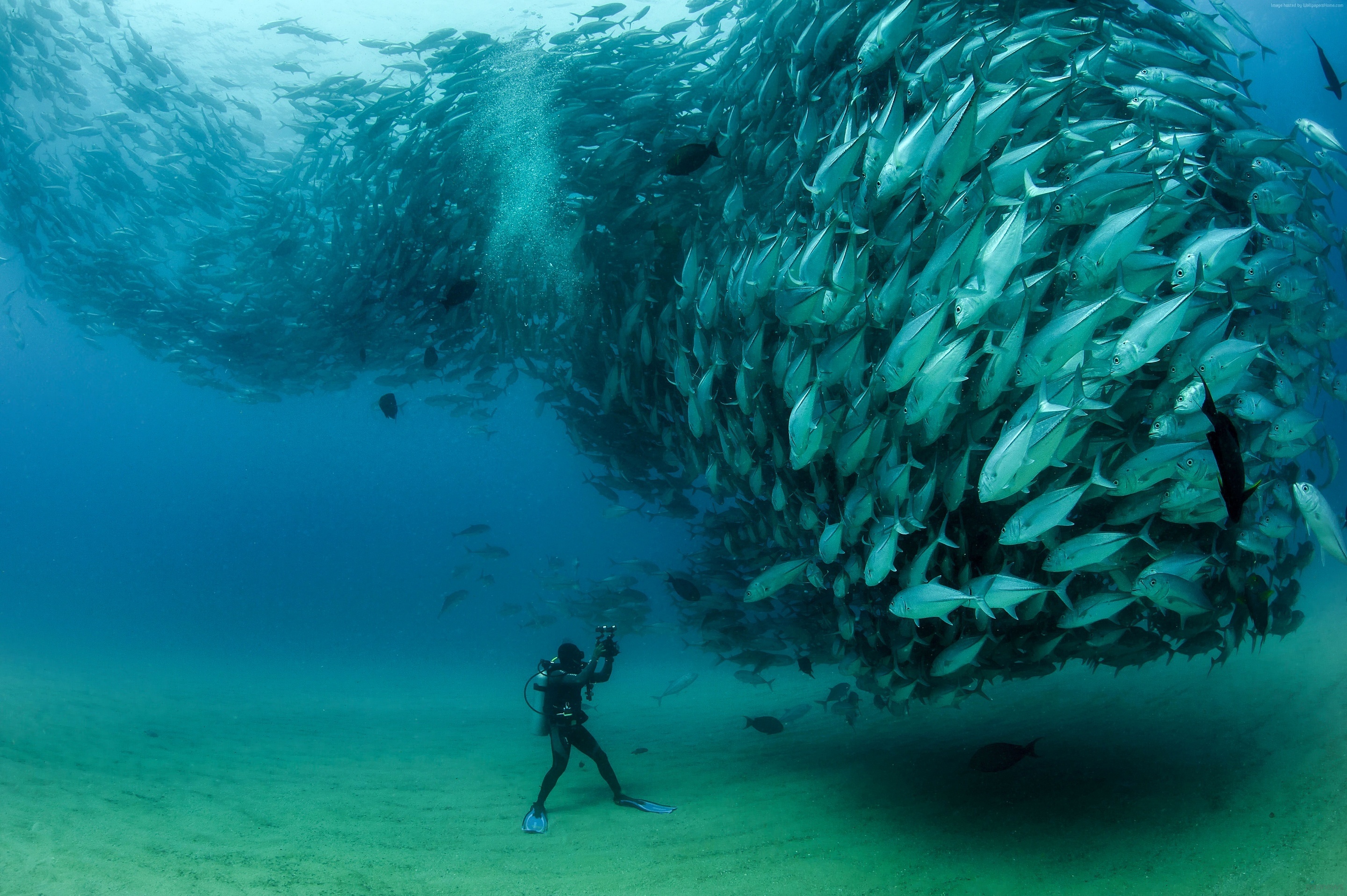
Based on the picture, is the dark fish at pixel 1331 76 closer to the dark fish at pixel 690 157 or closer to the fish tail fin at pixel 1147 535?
the fish tail fin at pixel 1147 535

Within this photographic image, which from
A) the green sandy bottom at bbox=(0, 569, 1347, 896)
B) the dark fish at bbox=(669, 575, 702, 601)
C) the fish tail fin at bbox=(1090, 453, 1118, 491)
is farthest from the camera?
the dark fish at bbox=(669, 575, 702, 601)

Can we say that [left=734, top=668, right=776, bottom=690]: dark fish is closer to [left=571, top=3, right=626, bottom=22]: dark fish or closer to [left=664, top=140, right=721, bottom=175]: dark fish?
[left=664, top=140, right=721, bottom=175]: dark fish

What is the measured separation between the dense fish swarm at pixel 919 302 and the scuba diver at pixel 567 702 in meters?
1.27

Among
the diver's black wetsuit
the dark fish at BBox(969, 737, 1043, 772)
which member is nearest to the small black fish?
the diver's black wetsuit

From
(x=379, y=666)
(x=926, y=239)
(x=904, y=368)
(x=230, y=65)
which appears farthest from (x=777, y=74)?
(x=379, y=666)

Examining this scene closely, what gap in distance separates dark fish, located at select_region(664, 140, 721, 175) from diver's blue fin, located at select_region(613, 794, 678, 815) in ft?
19.8

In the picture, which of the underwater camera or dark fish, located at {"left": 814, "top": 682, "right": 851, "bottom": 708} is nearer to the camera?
the underwater camera

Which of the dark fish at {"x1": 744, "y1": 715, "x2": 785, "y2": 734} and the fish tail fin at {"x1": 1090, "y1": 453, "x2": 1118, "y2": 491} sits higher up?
the fish tail fin at {"x1": 1090, "y1": 453, "x2": 1118, "y2": 491}

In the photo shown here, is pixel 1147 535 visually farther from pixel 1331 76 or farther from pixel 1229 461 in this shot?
pixel 1331 76

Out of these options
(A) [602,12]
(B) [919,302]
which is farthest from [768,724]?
(A) [602,12]

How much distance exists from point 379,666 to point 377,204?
28.5 metres

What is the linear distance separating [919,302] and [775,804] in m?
4.73

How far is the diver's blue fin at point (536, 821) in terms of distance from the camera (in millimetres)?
5617

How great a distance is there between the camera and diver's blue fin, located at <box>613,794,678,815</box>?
5867 mm
